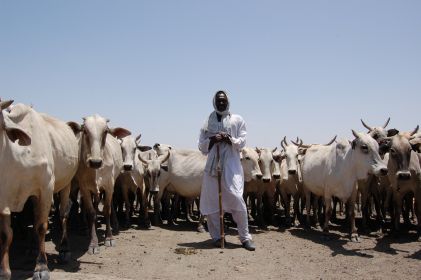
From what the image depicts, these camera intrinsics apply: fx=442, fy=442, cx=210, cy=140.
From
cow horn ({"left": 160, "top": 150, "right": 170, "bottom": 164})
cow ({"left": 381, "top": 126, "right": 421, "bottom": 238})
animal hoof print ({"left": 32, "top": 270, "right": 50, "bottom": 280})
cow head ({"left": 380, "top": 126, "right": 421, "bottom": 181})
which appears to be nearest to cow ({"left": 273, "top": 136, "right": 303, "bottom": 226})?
cow horn ({"left": 160, "top": 150, "right": 170, "bottom": 164})

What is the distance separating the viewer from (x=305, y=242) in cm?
927

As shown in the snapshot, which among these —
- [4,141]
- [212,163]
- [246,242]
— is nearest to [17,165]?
[4,141]

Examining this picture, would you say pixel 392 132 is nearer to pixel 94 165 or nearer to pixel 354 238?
pixel 354 238

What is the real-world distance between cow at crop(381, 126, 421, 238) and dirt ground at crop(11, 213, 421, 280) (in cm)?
96

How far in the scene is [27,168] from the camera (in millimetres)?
5402

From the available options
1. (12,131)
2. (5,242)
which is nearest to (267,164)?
(5,242)

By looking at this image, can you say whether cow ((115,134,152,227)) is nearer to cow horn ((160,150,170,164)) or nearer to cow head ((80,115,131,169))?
cow horn ((160,150,170,164))

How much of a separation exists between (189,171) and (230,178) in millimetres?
3664

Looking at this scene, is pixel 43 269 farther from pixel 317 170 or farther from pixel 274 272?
pixel 317 170

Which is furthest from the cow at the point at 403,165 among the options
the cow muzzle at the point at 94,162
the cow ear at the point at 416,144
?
the cow muzzle at the point at 94,162

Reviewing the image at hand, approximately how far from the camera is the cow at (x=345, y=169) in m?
8.76

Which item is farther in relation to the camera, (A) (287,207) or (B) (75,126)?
(A) (287,207)

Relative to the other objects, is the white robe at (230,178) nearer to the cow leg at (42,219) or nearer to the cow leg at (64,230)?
the cow leg at (64,230)

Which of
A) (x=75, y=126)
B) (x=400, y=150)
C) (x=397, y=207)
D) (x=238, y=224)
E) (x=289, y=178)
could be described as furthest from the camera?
(x=289, y=178)
